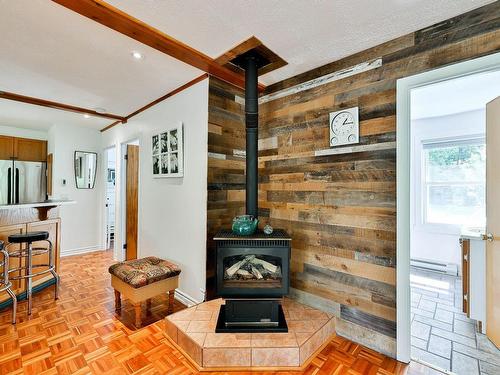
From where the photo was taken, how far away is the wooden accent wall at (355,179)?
1.71 m

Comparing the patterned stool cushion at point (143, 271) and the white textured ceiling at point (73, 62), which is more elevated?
the white textured ceiling at point (73, 62)

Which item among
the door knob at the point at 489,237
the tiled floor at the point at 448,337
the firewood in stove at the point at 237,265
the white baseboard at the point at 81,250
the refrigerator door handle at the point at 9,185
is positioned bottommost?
the tiled floor at the point at 448,337

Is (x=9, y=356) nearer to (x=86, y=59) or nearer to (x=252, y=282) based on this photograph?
(x=252, y=282)

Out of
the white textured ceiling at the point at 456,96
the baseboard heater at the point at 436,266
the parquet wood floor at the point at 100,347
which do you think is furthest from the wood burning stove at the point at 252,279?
the baseboard heater at the point at 436,266

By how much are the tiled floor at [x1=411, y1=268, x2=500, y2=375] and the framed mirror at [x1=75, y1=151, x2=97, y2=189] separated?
5.20 meters

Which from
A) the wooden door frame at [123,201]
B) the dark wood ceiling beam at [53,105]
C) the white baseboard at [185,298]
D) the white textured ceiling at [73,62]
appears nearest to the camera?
the white textured ceiling at [73,62]

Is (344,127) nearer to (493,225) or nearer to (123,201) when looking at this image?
(493,225)

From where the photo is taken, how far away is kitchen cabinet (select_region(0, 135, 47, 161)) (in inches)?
168

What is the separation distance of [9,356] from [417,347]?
10.1ft

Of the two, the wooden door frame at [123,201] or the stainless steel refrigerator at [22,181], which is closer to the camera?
the wooden door frame at [123,201]

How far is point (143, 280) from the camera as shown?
7.26 ft

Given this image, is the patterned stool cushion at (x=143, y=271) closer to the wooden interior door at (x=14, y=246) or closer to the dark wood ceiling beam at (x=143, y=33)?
the wooden interior door at (x=14, y=246)

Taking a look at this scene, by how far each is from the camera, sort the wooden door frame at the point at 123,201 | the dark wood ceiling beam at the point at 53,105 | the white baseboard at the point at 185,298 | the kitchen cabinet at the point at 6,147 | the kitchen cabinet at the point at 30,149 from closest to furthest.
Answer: the white baseboard at the point at 185,298, the dark wood ceiling beam at the point at 53,105, the wooden door frame at the point at 123,201, the kitchen cabinet at the point at 6,147, the kitchen cabinet at the point at 30,149

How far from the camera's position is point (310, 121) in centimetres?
234
